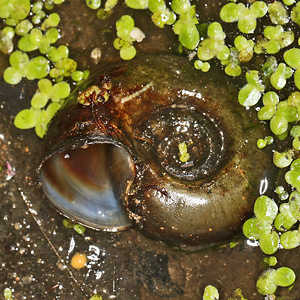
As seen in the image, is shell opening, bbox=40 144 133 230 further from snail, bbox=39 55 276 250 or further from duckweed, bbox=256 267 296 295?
duckweed, bbox=256 267 296 295

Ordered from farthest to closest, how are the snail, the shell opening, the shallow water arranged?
the shallow water → the shell opening → the snail

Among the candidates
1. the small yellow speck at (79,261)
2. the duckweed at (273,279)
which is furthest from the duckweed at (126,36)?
the duckweed at (273,279)

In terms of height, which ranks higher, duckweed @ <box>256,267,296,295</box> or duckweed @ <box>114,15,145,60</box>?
duckweed @ <box>114,15,145,60</box>

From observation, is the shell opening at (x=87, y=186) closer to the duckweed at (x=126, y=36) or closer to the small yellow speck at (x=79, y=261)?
the small yellow speck at (x=79, y=261)

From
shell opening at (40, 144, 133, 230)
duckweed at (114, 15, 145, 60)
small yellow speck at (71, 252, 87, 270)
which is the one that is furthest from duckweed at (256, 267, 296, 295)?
duckweed at (114, 15, 145, 60)

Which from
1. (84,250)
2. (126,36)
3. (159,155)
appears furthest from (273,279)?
(126,36)

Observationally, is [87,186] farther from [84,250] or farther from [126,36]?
[126,36]
